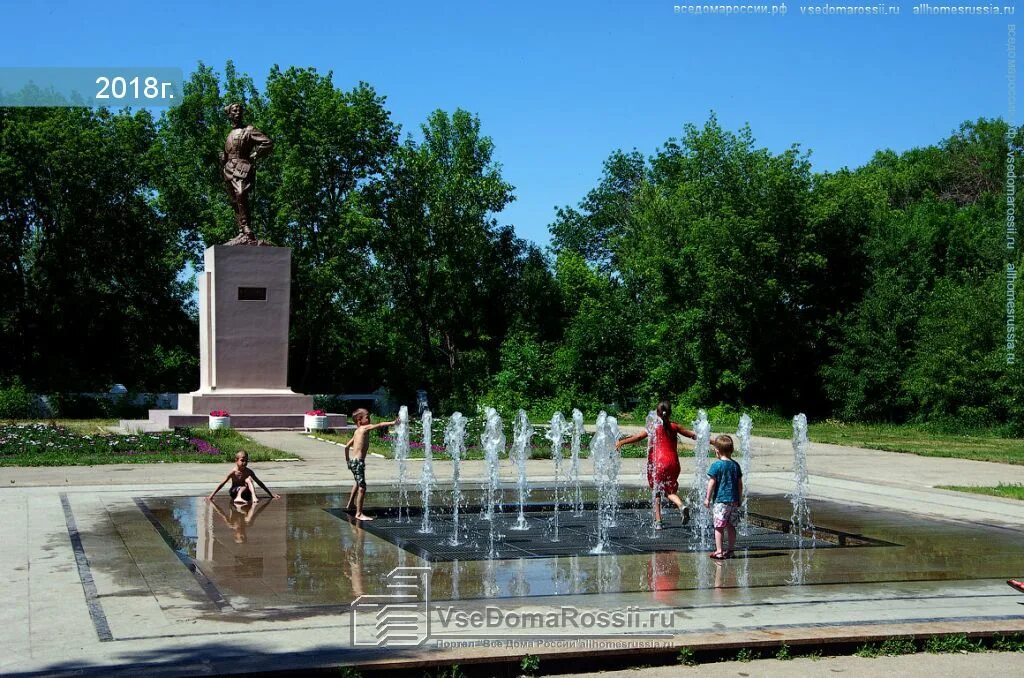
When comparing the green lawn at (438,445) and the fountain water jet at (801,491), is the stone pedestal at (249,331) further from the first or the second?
the fountain water jet at (801,491)

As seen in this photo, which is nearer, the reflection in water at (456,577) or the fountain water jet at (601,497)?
the reflection in water at (456,577)

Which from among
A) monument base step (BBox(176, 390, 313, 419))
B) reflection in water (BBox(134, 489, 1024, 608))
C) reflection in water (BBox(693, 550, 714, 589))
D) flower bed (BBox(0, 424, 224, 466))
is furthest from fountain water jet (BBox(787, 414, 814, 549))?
monument base step (BBox(176, 390, 313, 419))

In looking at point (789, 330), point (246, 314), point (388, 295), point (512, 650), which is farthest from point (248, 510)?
point (388, 295)

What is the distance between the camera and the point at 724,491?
Result: 33.7ft

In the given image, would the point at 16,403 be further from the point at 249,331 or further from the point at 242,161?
the point at 242,161

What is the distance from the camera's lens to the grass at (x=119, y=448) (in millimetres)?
20516

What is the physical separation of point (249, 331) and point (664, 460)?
20.0 m

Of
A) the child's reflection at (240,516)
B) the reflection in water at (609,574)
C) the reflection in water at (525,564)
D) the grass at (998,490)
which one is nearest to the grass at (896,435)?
the grass at (998,490)

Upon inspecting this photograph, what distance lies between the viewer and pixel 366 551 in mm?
10812

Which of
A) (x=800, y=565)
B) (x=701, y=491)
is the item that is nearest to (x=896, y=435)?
(x=701, y=491)

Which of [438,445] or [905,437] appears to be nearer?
[438,445]

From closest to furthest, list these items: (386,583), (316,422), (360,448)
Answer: (386,583) → (360,448) → (316,422)

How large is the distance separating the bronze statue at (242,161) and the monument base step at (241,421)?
516 centimetres

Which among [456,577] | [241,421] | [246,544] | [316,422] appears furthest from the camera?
[241,421]
